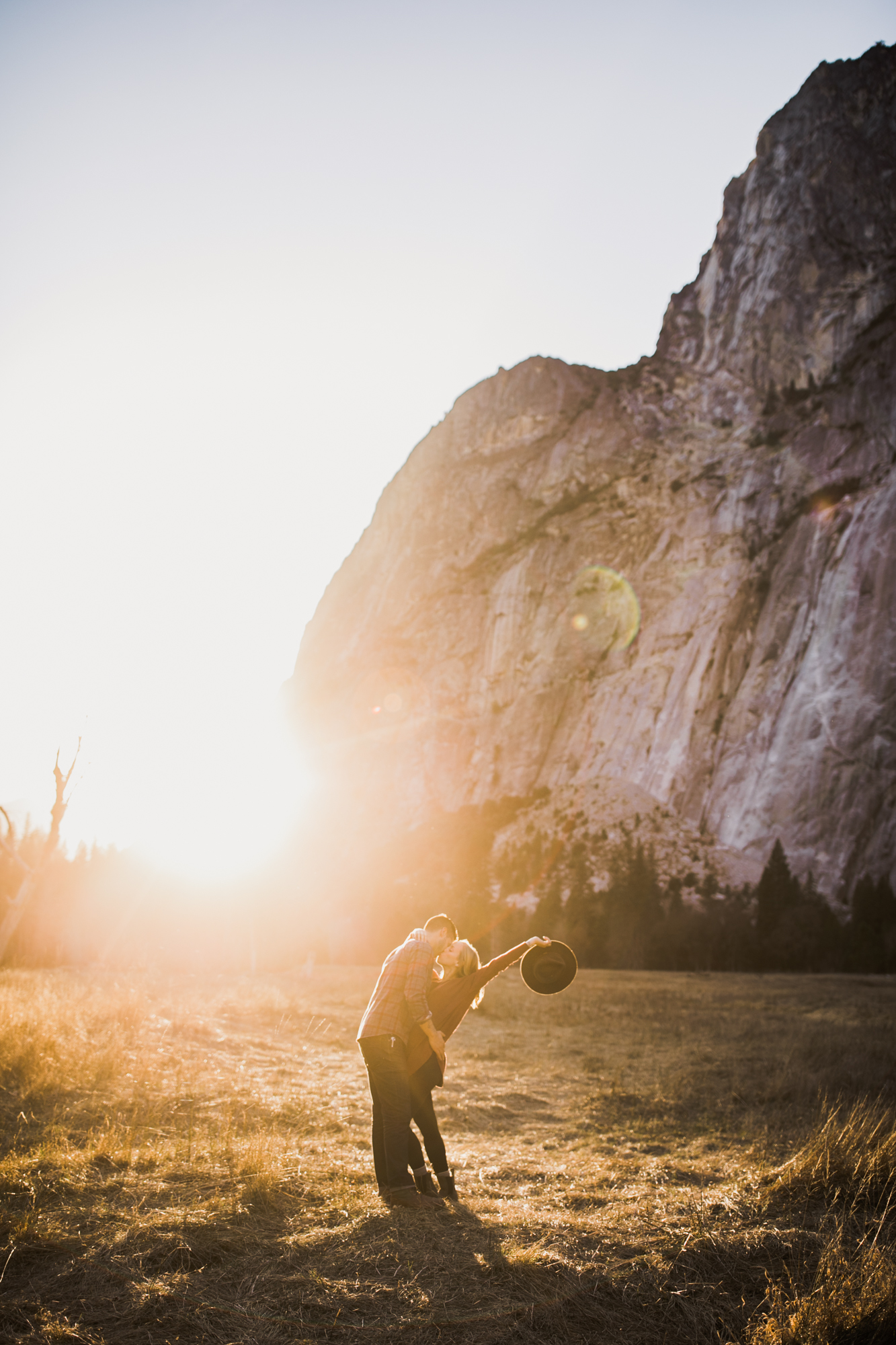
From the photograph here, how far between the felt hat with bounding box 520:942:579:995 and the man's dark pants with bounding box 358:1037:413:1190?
145cm

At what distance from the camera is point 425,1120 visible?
5.42 m

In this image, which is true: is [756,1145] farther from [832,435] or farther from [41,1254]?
[832,435]

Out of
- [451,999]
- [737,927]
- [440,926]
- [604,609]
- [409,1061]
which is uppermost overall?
[604,609]

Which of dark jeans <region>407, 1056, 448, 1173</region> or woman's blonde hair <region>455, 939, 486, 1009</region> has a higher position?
woman's blonde hair <region>455, 939, 486, 1009</region>

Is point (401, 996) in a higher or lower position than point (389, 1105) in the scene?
higher

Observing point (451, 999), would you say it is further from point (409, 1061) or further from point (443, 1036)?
point (409, 1061)

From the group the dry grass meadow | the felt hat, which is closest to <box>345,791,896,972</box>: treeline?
the dry grass meadow

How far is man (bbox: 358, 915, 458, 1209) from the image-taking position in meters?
5.18

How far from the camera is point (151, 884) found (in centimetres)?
7925

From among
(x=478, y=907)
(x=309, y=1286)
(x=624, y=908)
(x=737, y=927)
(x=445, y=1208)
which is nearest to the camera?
(x=309, y=1286)

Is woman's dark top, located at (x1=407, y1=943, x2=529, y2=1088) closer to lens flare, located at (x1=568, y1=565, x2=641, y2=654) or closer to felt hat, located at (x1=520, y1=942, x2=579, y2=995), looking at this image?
felt hat, located at (x1=520, y1=942, x2=579, y2=995)

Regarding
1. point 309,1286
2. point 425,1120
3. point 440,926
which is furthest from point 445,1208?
point 440,926

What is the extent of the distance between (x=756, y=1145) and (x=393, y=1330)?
543 cm

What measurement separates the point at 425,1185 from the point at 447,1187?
0.60ft
